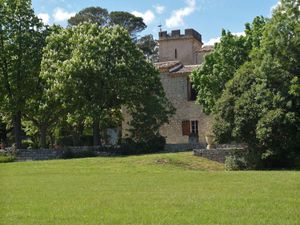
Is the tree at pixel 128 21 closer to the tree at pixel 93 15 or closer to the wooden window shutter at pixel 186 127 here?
the tree at pixel 93 15

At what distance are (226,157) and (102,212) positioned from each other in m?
18.7

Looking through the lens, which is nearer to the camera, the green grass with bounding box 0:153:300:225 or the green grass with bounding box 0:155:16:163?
the green grass with bounding box 0:153:300:225

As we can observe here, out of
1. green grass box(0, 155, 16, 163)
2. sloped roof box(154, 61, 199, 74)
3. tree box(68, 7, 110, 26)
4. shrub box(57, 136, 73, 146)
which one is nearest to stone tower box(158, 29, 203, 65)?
sloped roof box(154, 61, 199, 74)

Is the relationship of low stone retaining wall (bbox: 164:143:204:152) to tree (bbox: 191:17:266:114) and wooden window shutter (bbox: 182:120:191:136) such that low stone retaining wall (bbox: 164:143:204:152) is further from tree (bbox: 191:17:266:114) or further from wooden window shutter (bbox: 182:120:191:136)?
wooden window shutter (bbox: 182:120:191:136)

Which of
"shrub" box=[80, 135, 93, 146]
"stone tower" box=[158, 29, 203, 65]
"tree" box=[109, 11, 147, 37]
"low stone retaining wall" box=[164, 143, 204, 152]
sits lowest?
"low stone retaining wall" box=[164, 143, 204, 152]

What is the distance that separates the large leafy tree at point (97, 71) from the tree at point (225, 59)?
3.78 metres

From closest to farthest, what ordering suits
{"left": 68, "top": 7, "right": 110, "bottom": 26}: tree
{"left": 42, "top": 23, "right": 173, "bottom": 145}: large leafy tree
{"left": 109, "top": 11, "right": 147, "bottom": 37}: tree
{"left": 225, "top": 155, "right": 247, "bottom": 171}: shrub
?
{"left": 225, "top": 155, "right": 247, "bottom": 171}: shrub → {"left": 42, "top": 23, "right": 173, "bottom": 145}: large leafy tree → {"left": 68, "top": 7, "right": 110, "bottom": 26}: tree → {"left": 109, "top": 11, "right": 147, "bottom": 37}: tree

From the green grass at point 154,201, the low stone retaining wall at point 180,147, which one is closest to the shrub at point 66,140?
the low stone retaining wall at point 180,147

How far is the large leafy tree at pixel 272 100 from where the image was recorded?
26922 mm

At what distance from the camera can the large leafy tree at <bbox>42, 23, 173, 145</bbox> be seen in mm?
35344

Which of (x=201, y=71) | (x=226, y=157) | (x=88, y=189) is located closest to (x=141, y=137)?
(x=201, y=71)

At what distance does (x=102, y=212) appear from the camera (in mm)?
10922

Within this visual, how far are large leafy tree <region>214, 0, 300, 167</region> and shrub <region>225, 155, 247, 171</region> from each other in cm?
103

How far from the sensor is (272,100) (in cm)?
2791
